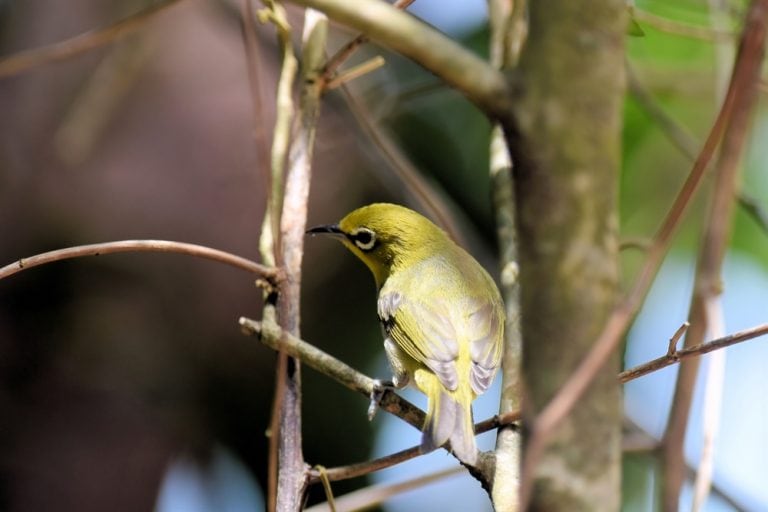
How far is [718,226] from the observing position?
0.78 metres

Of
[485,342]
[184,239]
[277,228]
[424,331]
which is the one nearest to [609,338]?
[277,228]

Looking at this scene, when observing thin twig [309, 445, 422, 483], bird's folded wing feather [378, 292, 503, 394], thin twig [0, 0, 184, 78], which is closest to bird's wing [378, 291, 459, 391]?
bird's folded wing feather [378, 292, 503, 394]

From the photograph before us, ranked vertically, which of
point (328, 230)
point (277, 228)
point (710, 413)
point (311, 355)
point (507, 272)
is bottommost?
point (710, 413)

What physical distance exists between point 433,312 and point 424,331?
147 millimetres

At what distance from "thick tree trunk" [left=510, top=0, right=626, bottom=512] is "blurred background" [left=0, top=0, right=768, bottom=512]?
264cm

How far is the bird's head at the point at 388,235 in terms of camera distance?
282cm

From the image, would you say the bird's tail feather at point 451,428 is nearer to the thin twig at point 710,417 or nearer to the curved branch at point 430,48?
the thin twig at point 710,417

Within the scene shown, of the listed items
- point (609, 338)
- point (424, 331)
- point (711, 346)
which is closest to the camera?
point (609, 338)

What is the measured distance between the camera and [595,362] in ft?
2.20

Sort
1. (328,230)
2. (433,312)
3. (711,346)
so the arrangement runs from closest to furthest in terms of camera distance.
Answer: (711,346)
(433,312)
(328,230)

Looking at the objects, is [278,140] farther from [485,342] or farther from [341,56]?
[485,342]

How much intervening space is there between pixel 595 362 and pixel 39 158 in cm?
349

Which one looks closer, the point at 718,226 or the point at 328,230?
the point at 718,226

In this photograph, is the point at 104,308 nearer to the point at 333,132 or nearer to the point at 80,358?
the point at 80,358
